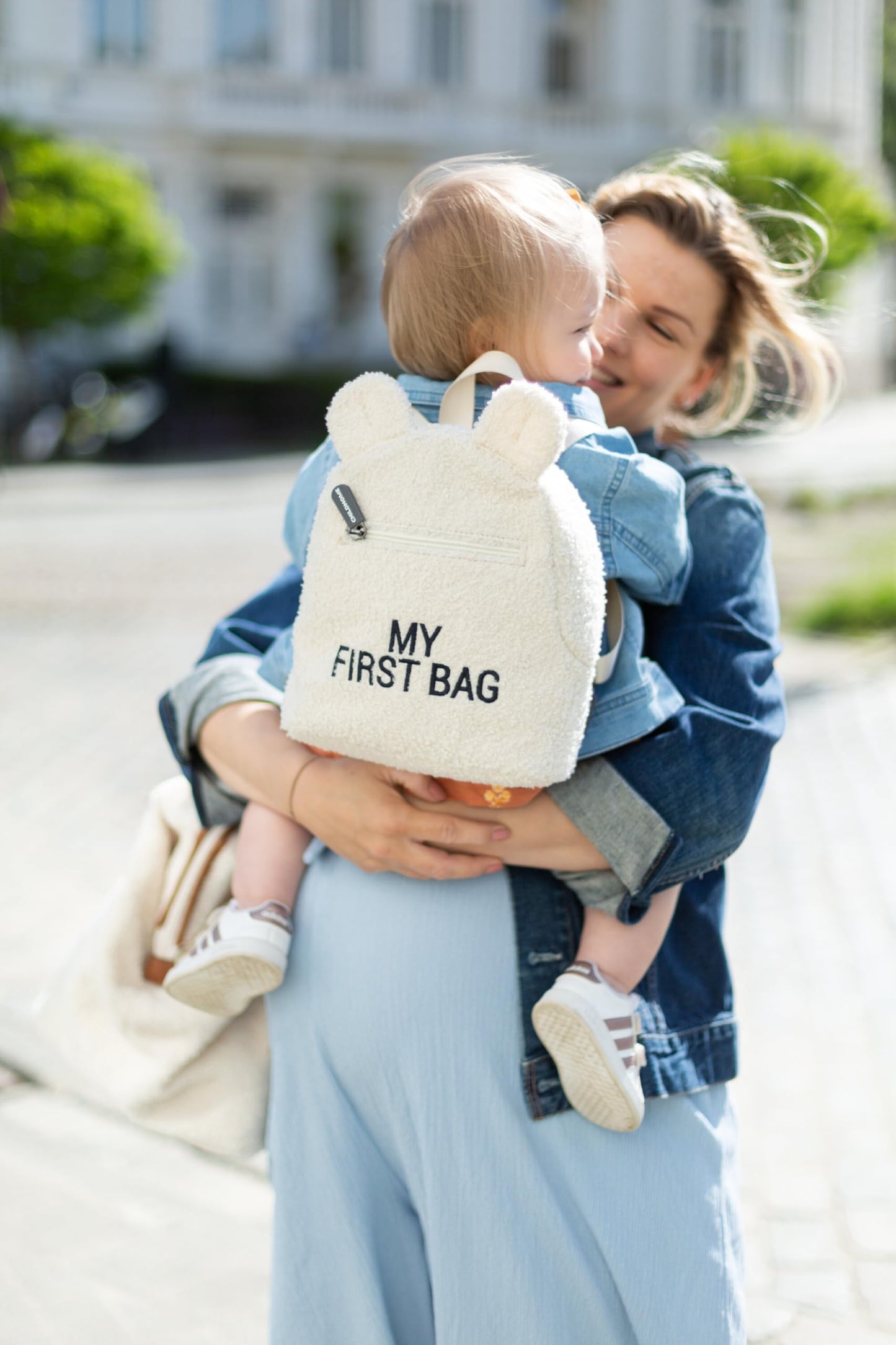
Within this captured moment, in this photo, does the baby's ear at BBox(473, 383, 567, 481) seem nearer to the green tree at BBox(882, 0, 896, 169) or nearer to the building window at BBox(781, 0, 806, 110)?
the building window at BBox(781, 0, 806, 110)

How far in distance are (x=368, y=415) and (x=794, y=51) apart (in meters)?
28.3

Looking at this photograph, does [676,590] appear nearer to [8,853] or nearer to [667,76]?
[8,853]

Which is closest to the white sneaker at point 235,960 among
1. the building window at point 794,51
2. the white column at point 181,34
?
the white column at point 181,34

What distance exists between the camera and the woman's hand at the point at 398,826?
4.93 feet

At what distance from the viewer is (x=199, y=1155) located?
3078 mm

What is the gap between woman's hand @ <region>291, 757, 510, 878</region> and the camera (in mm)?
1502

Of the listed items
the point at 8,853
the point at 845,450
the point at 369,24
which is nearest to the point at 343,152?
the point at 369,24

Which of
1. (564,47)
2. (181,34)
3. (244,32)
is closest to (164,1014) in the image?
(181,34)

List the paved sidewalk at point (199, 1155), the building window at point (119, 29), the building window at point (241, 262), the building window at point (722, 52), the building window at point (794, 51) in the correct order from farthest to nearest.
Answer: the building window at point (794, 51) < the building window at point (722, 52) < the building window at point (241, 262) < the building window at point (119, 29) < the paved sidewalk at point (199, 1155)

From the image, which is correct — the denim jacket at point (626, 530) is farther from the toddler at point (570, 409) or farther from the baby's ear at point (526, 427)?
the baby's ear at point (526, 427)

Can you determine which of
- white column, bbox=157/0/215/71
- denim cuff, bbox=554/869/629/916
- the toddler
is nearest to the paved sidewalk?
the toddler

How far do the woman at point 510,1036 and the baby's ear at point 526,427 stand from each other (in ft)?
1.16

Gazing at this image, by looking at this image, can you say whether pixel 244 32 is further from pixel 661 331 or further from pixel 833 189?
pixel 661 331

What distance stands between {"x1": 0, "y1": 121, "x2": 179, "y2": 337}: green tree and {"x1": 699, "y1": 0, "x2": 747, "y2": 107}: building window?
1229cm
